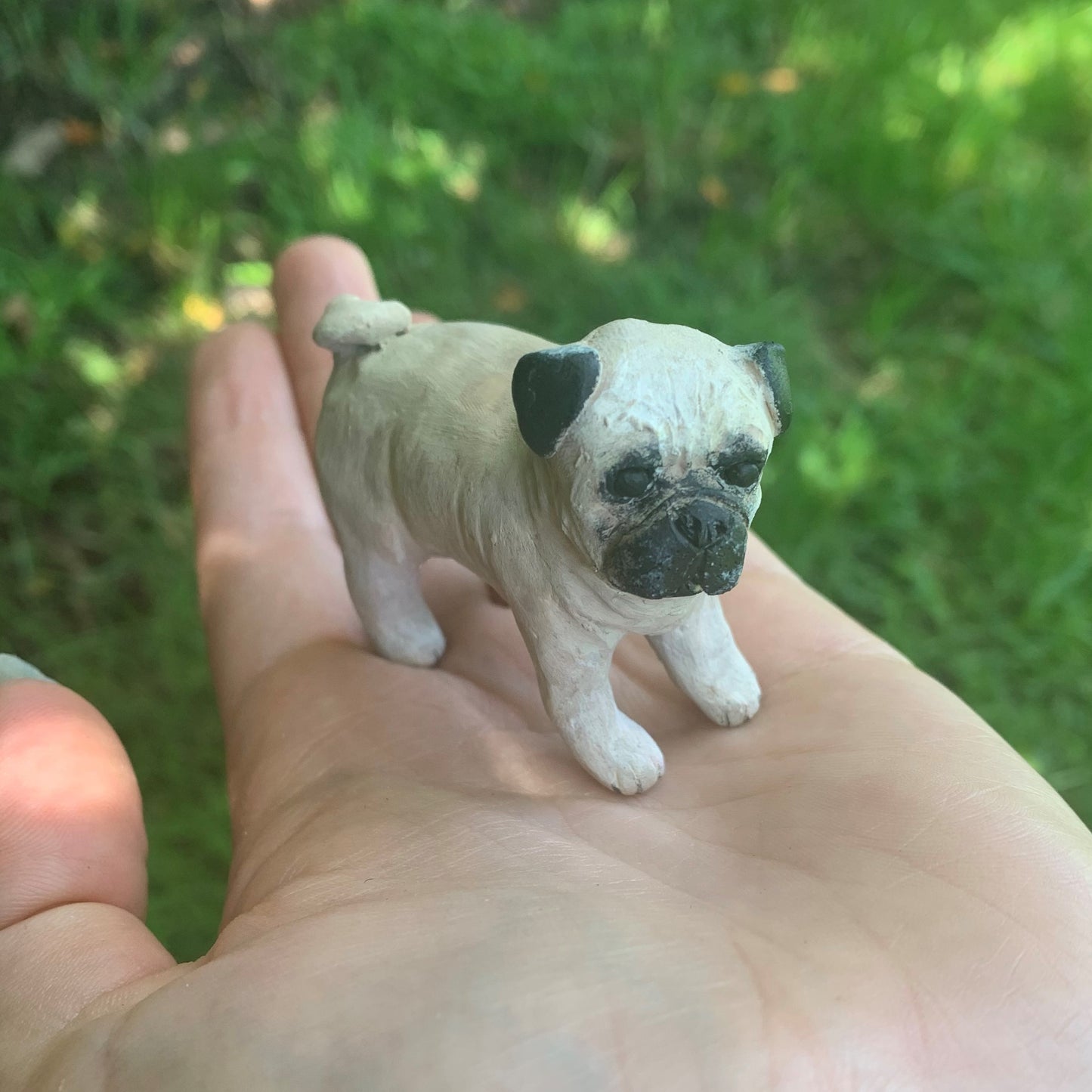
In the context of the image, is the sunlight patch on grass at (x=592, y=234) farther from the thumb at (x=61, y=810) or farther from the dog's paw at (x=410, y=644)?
the thumb at (x=61, y=810)

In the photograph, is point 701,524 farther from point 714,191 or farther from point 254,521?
point 714,191

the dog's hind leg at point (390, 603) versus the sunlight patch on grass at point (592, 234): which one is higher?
the sunlight patch on grass at point (592, 234)

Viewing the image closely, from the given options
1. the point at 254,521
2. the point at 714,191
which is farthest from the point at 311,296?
the point at 714,191

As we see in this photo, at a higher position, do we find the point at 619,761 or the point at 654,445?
the point at 654,445

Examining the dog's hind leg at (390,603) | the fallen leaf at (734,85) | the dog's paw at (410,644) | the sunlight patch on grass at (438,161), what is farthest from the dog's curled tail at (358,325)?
the fallen leaf at (734,85)

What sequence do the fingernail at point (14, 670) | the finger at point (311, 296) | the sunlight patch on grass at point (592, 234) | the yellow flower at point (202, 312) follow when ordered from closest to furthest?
the fingernail at point (14, 670) < the finger at point (311, 296) < the yellow flower at point (202, 312) < the sunlight patch on grass at point (592, 234)

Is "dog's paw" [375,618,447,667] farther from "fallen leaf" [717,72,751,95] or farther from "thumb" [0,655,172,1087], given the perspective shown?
"fallen leaf" [717,72,751,95]

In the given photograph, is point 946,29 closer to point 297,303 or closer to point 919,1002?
point 297,303

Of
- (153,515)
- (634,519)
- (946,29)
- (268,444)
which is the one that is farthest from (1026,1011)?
(946,29)
